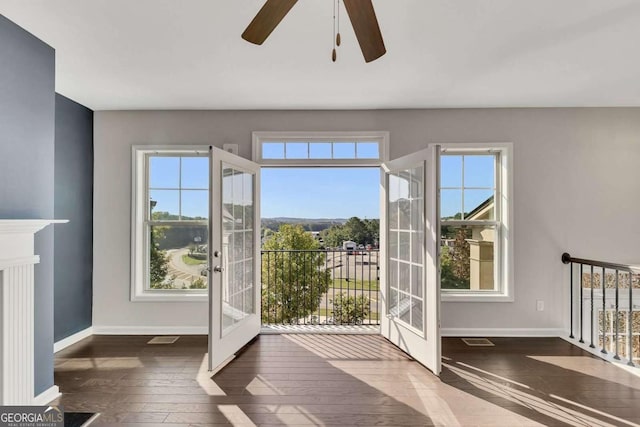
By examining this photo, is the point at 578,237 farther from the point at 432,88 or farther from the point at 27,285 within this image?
the point at 27,285

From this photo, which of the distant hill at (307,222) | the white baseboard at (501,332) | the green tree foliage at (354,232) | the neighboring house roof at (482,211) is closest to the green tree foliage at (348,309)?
the green tree foliage at (354,232)

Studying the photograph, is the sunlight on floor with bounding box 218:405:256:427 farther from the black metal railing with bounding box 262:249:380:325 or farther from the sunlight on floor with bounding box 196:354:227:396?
the black metal railing with bounding box 262:249:380:325

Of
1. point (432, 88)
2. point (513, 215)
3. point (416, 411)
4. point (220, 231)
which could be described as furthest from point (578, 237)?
point (220, 231)

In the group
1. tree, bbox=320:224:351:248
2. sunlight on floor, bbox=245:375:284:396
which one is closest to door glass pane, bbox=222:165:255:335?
sunlight on floor, bbox=245:375:284:396

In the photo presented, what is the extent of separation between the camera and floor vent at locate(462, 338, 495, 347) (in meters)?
3.46

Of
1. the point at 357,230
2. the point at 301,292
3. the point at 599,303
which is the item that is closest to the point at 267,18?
the point at 599,303

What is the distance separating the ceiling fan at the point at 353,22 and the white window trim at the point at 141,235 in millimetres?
2463

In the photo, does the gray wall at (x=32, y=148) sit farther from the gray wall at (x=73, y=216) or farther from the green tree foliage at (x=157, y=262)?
the green tree foliage at (x=157, y=262)

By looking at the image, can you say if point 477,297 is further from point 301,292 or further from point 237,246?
point 301,292

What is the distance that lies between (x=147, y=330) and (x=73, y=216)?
4.76 feet

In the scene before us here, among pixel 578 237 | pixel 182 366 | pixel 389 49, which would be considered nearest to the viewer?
pixel 389 49

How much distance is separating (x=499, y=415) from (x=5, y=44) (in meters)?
4.01

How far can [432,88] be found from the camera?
3221mm

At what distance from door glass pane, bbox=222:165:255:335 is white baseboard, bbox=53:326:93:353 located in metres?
1.74
